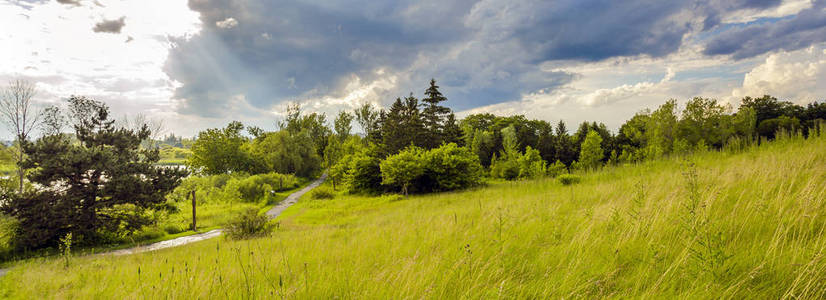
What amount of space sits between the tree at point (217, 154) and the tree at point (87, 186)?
3160 centimetres

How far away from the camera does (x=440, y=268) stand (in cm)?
326

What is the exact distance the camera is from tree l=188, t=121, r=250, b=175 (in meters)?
51.2

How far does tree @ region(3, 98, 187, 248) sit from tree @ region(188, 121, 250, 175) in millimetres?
31596

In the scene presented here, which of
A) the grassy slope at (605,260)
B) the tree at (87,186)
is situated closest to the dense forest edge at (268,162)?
the tree at (87,186)

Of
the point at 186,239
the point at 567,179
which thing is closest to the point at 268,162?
the point at 186,239

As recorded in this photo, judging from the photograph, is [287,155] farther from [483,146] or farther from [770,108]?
[770,108]

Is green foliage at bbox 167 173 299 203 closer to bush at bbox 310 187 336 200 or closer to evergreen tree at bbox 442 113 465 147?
bush at bbox 310 187 336 200

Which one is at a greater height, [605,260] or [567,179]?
[605,260]

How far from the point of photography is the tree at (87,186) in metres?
16.7

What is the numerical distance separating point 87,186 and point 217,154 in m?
36.1

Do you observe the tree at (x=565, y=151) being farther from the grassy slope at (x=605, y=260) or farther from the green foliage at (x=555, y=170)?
the grassy slope at (x=605, y=260)

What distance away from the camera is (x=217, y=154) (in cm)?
5172

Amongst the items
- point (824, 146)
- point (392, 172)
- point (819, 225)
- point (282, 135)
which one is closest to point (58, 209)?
point (392, 172)

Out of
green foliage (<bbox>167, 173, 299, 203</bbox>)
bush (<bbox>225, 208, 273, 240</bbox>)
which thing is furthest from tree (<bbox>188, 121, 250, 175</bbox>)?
bush (<bbox>225, 208, 273, 240</bbox>)
